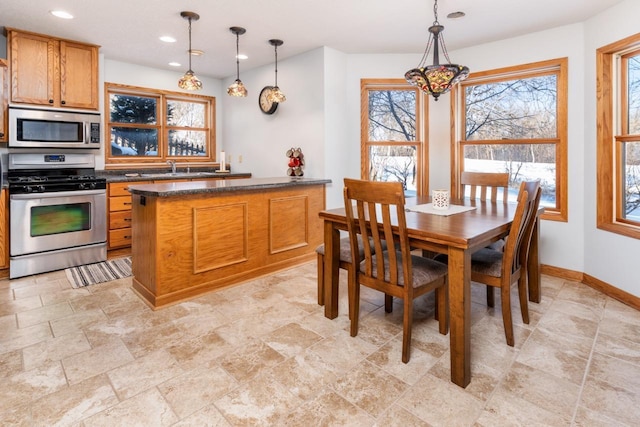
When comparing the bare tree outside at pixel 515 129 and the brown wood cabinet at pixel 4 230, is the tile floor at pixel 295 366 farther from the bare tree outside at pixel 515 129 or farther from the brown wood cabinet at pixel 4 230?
the bare tree outside at pixel 515 129

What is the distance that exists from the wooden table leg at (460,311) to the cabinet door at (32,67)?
4.16 meters

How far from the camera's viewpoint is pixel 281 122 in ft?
15.5

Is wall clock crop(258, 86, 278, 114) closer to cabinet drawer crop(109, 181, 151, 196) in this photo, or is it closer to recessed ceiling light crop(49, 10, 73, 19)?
cabinet drawer crop(109, 181, 151, 196)

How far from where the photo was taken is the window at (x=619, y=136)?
9.79 ft

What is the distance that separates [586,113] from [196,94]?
4798 mm

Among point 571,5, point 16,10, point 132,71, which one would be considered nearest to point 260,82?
point 132,71

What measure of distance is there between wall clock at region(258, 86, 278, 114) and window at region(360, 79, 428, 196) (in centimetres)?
112

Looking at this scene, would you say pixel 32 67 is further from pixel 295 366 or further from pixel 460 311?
pixel 460 311

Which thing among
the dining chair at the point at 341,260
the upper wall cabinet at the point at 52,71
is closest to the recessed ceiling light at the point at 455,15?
the dining chair at the point at 341,260

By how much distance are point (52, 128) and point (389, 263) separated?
3774 millimetres

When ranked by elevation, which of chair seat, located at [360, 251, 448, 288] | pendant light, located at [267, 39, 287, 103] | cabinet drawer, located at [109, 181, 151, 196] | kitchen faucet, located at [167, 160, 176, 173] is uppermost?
pendant light, located at [267, 39, 287, 103]

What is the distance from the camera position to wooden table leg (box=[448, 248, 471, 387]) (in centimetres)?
186

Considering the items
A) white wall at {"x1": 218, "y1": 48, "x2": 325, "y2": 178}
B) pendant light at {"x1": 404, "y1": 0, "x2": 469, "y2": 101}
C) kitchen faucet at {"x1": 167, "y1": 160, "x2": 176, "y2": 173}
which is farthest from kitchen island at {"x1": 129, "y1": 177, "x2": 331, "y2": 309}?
kitchen faucet at {"x1": 167, "y1": 160, "x2": 176, "y2": 173}

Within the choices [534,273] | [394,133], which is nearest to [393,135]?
[394,133]
